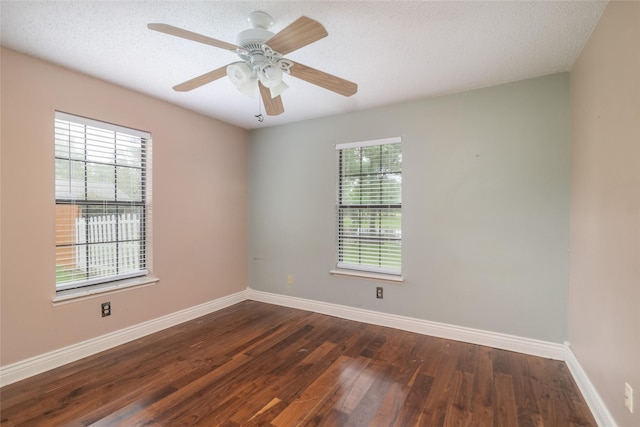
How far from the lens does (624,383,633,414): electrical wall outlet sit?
4.42ft

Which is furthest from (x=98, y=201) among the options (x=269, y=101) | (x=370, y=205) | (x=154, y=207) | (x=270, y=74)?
(x=370, y=205)

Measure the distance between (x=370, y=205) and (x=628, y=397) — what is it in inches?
92.5

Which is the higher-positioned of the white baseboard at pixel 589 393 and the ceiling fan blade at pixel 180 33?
the ceiling fan blade at pixel 180 33

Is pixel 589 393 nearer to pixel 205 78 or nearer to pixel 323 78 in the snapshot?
pixel 323 78

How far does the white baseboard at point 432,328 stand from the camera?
248 cm

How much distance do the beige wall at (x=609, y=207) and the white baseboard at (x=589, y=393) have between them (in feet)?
0.17

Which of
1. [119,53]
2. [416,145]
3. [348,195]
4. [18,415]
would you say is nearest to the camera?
[18,415]

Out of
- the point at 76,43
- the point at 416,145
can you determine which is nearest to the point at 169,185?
the point at 76,43

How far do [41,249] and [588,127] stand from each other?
A: 4112 millimetres

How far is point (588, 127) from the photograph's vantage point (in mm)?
1976

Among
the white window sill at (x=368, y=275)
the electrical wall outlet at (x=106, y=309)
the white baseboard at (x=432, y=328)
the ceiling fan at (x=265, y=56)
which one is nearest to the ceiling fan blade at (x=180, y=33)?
the ceiling fan at (x=265, y=56)

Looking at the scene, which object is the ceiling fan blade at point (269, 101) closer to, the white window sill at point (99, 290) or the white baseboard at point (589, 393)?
the white window sill at point (99, 290)

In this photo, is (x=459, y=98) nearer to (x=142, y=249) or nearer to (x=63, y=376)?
(x=142, y=249)

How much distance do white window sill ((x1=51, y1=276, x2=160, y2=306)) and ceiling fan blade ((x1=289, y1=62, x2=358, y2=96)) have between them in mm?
2487
